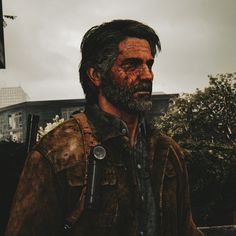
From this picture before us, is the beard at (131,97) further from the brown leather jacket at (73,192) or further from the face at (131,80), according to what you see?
the brown leather jacket at (73,192)

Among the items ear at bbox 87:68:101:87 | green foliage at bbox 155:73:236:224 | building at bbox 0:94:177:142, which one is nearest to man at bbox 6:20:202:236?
ear at bbox 87:68:101:87

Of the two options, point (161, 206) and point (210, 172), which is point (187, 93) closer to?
point (210, 172)

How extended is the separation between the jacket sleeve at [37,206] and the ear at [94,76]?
70 cm

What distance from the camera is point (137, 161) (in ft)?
7.21

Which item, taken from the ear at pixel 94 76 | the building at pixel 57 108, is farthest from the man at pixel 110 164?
the building at pixel 57 108

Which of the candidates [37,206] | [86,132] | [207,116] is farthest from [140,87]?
[207,116]

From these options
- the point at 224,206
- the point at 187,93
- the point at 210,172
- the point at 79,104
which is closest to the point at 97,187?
the point at 210,172

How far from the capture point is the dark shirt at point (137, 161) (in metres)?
2.09

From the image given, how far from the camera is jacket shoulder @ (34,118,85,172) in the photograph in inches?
77.5

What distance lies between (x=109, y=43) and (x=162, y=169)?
90 centimetres

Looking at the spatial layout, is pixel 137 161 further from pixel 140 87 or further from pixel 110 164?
pixel 140 87

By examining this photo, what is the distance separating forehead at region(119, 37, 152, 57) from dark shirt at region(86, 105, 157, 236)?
41 centimetres

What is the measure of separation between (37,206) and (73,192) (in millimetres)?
208

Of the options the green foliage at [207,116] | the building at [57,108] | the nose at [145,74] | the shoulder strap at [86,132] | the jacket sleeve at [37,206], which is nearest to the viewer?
the jacket sleeve at [37,206]
